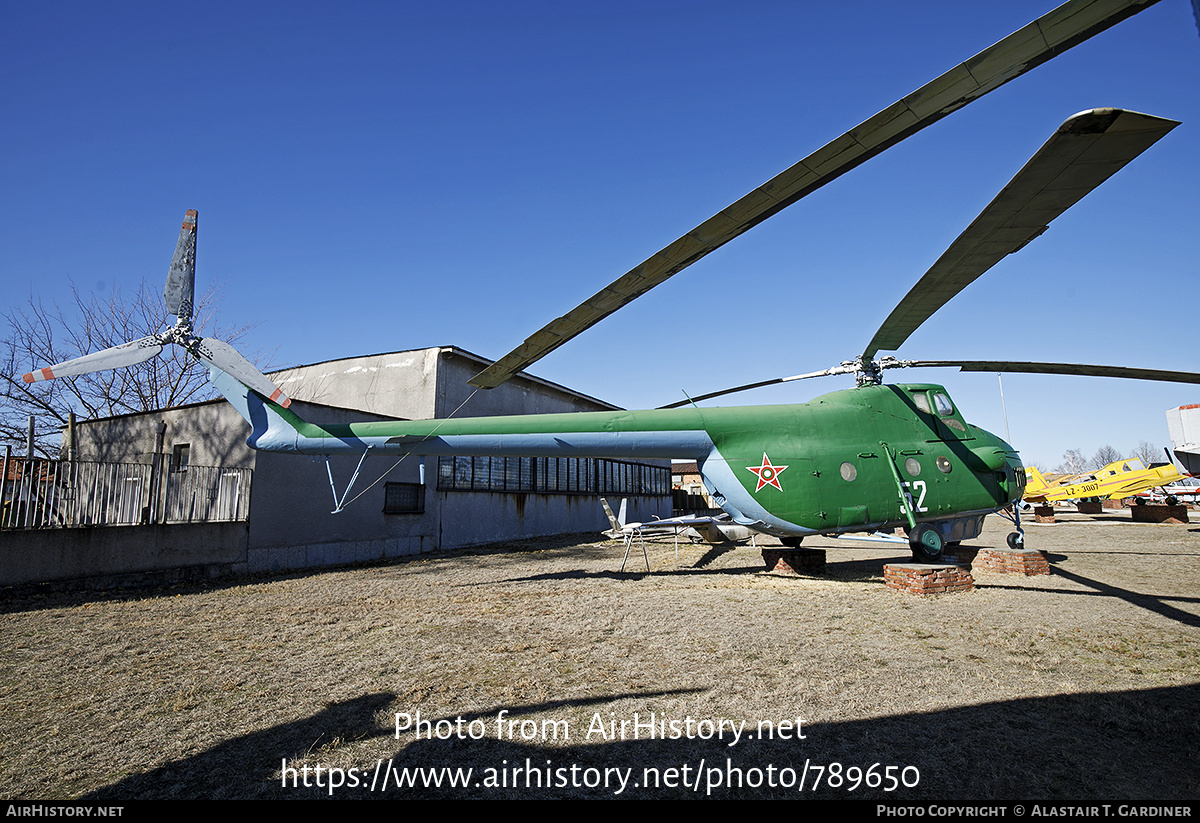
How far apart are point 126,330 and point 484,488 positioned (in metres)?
18.3

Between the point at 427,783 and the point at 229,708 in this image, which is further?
the point at 229,708

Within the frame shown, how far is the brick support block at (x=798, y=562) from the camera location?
37.0ft

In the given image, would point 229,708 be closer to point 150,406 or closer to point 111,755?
point 111,755

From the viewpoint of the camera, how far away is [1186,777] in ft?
10.4

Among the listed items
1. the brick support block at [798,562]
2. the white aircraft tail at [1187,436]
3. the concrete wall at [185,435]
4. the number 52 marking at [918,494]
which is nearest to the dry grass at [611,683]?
the number 52 marking at [918,494]

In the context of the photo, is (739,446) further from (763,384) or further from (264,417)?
(264,417)

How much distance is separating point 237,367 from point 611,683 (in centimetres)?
758

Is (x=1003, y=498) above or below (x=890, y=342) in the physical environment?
below

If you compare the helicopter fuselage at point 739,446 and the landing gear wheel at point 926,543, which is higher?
the helicopter fuselage at point 739,446

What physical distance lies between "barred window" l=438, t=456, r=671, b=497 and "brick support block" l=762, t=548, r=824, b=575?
14.8ft

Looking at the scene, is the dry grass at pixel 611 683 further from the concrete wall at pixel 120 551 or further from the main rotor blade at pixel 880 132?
the main rotor blade at pixel 880 132

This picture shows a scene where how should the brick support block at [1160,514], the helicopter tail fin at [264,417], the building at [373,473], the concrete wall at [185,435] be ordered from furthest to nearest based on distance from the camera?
1. the brick support block at [1160,514]
2. the concrete wall at [185,435]
3. the building at [373,473]
4. the helicopter tail fin at [264,417]

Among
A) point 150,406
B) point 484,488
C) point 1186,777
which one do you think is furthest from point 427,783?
point 150,406

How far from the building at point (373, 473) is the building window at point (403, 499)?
0.03m
